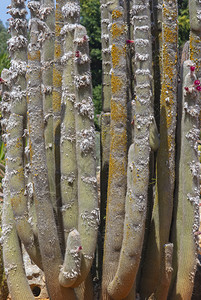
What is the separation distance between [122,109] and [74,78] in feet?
1.41

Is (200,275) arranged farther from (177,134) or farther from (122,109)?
(122,109)

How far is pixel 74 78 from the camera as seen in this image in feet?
10.2

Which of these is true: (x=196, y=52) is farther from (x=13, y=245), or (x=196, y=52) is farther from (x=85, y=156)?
(x=13, y=245)

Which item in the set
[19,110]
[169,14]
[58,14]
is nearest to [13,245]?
[19,110]

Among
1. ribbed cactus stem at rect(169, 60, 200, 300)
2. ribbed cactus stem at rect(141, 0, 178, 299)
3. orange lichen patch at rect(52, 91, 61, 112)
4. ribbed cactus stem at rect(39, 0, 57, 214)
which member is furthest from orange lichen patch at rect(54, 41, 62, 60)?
ribbed cactus stem at rect(169, 60, 200, 300)

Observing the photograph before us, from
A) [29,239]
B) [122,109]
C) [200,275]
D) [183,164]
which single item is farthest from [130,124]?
[200,275]

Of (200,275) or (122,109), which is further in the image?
(200,275)

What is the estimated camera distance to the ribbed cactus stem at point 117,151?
3.15m

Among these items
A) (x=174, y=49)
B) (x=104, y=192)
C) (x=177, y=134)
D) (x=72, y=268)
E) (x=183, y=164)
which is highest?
(x=174, y=49)

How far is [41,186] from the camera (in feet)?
9.98

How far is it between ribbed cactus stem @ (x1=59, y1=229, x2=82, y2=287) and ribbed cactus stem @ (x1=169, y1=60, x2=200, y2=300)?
0.90 meters

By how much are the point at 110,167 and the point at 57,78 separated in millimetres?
946

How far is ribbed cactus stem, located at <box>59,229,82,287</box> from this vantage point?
9.25ft

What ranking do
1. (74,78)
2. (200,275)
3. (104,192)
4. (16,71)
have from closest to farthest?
1. (74,78)
2. (16,71)
3. (104,192)
4. (200,275)
